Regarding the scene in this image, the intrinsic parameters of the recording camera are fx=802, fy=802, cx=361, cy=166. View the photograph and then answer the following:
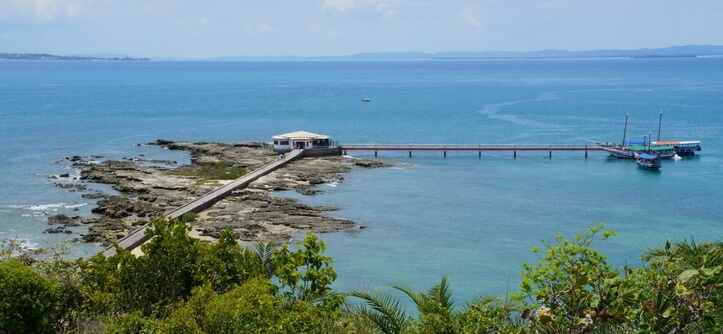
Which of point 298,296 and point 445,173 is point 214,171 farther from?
point 298,296

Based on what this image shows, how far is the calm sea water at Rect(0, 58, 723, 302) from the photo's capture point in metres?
41.2

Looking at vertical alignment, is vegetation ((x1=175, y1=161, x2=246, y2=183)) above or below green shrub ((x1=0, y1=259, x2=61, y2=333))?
below

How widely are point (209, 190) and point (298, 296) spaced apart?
126 ft

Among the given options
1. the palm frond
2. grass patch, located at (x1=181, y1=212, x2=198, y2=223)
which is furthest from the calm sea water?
the palm frond

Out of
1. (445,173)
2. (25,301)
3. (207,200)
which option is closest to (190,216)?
(207,200)

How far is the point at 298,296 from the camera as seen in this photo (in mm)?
16234

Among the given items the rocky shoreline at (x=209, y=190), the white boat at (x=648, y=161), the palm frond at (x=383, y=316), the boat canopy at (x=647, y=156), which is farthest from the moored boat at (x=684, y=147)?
the palm frond at (x=383, y=316)

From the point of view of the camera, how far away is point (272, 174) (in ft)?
199

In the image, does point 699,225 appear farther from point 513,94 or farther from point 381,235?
point 513,94

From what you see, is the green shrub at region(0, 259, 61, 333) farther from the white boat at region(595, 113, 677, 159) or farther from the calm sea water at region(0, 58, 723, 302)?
the white boat at region(595, 113, 677, 159)

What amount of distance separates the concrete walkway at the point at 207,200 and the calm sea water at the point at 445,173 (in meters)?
2.23

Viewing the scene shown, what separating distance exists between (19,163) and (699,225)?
54222 millimetres

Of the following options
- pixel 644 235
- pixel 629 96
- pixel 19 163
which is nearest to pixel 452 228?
pixel 644 235

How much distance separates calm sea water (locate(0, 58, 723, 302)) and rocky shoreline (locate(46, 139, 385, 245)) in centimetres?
160
